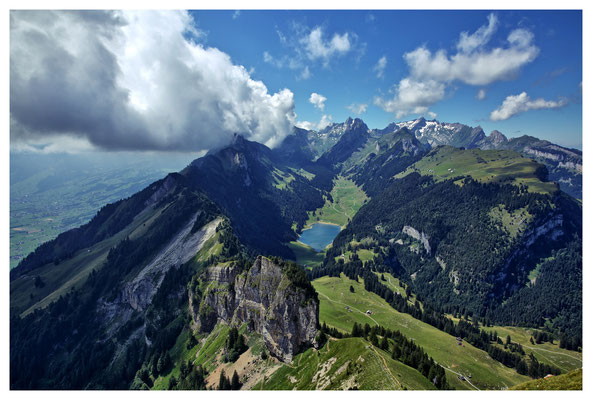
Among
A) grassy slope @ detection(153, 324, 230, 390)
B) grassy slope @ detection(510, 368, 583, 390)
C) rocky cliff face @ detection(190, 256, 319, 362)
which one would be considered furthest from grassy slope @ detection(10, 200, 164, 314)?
grassy slope @ detection(510, 368, 583, 390)

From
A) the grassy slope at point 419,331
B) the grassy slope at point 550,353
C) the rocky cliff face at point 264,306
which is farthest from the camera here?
the grassy slope at point 550,353

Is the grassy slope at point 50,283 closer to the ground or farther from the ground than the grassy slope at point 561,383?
closer to the ground

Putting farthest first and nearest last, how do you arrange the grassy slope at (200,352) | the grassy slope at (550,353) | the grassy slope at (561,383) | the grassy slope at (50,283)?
the grassy slope at (50,283)
the grassy slope at (550,353)
the grassy slope at (200,352)
the grassy slope at (561,383)

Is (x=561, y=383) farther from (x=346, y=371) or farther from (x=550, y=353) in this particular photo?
(x=550, y=353)

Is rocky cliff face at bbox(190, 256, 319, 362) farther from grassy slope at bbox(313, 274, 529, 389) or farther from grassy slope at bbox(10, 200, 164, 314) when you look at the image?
grassy slope at bbox(10, 200, 164, 314)

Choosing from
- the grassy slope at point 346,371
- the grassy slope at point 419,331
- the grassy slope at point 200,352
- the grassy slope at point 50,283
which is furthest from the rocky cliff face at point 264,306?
the grassy slope at point 50,283

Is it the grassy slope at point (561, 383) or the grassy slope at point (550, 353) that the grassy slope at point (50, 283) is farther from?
the grassy slope at point (550, 353)
